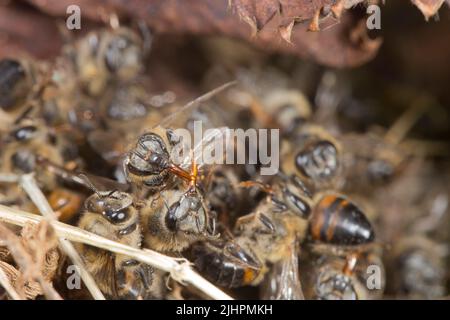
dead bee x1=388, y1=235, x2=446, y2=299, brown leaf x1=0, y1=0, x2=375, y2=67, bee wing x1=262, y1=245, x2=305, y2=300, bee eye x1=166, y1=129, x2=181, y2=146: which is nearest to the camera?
bee eye x1=166, y1=129, x2=181, y2=146

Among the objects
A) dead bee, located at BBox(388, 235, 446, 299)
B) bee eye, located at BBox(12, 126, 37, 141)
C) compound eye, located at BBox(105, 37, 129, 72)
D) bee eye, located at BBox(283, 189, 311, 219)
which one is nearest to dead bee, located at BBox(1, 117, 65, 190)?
bee eye, located at BBox(12, 126, 37, 141)

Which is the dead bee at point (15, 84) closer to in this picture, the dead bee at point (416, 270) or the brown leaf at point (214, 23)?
the brown leaf at point (214, 23)

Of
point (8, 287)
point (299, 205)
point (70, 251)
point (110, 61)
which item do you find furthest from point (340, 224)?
point (110, 61)

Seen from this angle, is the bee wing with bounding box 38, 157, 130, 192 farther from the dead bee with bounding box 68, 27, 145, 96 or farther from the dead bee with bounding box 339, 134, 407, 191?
the dead bee with bounding box 339, 134, 407, 191

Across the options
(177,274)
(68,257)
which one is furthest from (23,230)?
(177,274)

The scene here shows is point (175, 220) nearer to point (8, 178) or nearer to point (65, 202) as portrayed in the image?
point (65, 202)
